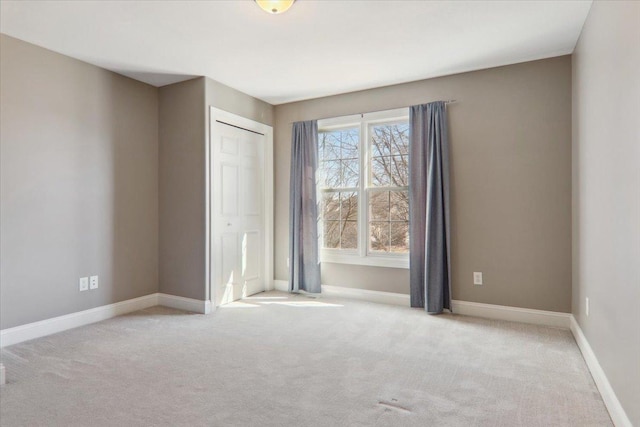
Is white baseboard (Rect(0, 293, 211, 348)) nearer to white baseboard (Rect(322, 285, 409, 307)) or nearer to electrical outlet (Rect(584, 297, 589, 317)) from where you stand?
white baseboard (Rect(322, 285, 409, 307))

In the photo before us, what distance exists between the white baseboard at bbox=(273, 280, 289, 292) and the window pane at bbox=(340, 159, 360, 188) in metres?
1.48

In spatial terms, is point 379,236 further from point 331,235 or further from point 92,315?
point 92,315

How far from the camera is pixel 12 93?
9.66 ft

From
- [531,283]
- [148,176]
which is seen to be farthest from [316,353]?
[148,176]

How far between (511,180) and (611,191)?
1.56 meters

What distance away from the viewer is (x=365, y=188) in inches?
169

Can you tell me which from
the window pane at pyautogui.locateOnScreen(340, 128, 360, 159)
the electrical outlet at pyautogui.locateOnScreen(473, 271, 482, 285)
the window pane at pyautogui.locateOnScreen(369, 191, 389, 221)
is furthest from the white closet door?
the electrical outlet at pyautogui.locateOnScreen(473, 271, 482, 285)

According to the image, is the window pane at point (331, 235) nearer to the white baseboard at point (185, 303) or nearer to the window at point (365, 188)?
the window at point (365, 188)

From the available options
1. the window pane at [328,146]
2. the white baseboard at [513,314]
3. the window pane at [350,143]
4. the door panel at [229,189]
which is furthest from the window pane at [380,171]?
the door panel at [229,189]

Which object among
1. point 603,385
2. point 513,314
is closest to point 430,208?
point 513,314

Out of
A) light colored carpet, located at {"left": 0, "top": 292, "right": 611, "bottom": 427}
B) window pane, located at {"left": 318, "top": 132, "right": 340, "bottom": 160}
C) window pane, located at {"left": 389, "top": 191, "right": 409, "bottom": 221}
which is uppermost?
window pane, located at {"left": 318, "top": 132, "right": 340, "bottom": 160}

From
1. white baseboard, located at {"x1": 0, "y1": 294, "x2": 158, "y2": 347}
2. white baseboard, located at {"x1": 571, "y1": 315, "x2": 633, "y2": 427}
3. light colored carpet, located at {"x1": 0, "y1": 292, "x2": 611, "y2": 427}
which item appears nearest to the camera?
white baseboard, located at {"x1": 571, "y1": 315, "x2": 633, "y2": 427}

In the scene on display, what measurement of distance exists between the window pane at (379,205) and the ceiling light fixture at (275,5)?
2351 millimetres

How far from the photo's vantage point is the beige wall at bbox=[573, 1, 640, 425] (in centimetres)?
162
